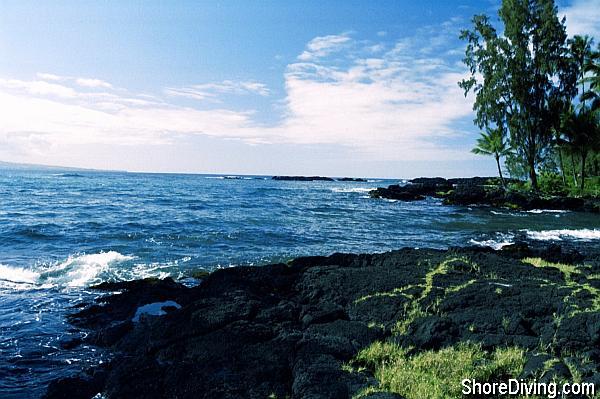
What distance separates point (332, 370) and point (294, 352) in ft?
3.76

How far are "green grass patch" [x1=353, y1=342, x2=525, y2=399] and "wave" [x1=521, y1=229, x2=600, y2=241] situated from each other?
78.8ft

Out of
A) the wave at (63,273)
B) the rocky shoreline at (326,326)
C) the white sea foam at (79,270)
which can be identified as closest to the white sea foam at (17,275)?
the wave at (63,273)

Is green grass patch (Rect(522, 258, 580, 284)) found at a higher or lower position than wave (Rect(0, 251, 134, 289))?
higher

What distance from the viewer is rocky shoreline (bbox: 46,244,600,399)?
739cm

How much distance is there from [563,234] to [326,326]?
27781 millimetres

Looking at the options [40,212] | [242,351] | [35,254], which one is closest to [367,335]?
[242,351]

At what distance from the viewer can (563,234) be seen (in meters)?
30.0

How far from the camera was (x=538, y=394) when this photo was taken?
6.47m

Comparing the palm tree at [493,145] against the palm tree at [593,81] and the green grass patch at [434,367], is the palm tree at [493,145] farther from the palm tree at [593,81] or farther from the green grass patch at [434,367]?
the green grass patch at [434,367]

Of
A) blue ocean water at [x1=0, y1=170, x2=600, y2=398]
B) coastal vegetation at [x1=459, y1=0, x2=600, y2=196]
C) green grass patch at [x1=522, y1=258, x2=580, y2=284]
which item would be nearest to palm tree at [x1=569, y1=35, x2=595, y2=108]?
coastal vegetation at [x1=459, y1=0, x2=600, y2=196]

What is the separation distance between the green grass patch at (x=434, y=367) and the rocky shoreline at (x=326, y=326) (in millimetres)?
170

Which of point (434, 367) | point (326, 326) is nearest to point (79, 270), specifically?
point (326, 326)

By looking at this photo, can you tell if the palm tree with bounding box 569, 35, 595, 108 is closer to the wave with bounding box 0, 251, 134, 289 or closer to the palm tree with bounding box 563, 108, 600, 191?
the palm tree with bounding box 563, 108, 600, 191

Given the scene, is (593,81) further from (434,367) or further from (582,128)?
(434,367)
